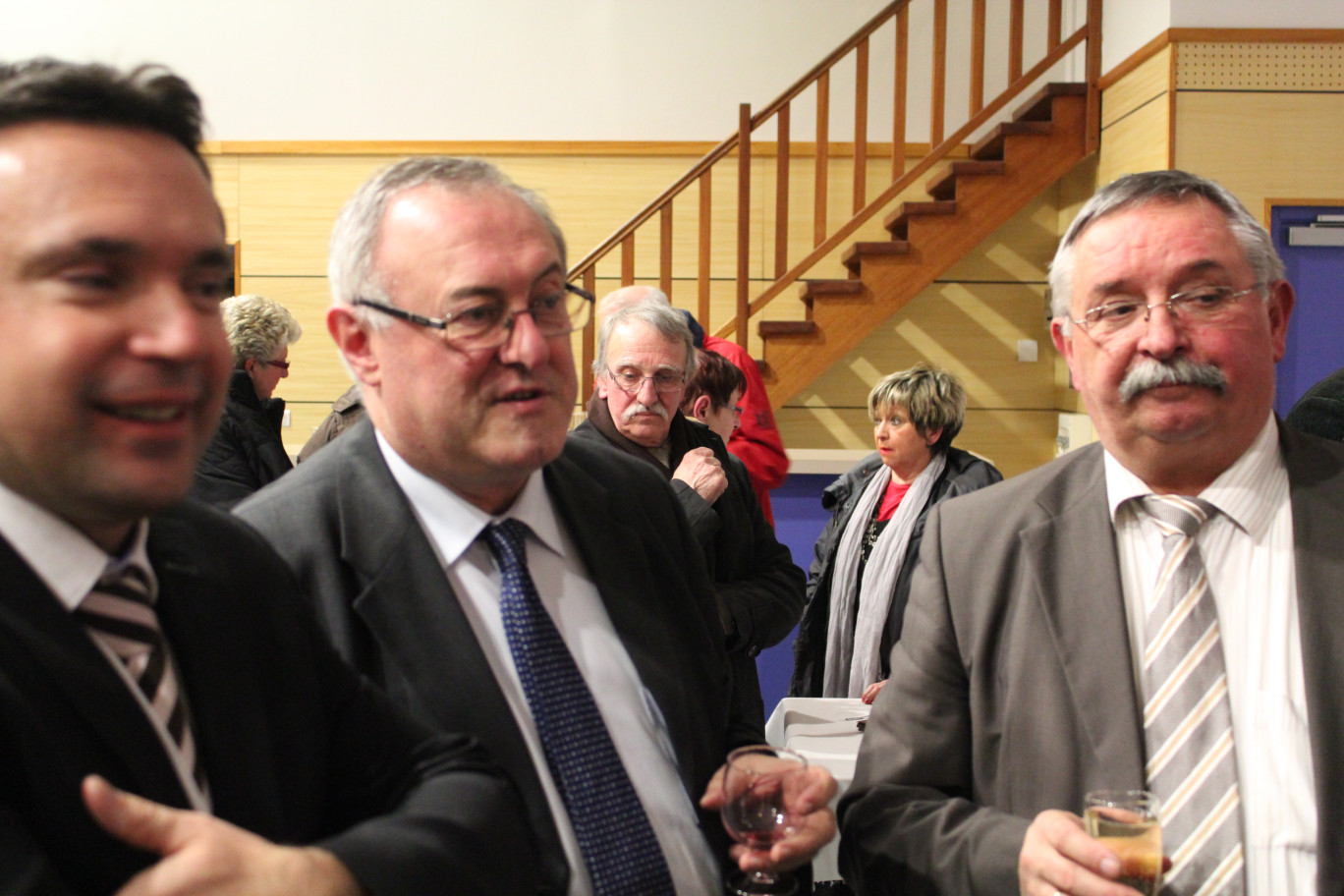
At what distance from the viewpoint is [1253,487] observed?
146 centimetres

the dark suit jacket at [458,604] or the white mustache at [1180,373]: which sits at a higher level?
the white mustache at [1180,373]

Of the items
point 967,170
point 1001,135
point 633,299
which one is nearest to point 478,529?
point 633,299

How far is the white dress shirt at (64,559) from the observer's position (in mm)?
760

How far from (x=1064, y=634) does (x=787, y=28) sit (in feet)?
23.4

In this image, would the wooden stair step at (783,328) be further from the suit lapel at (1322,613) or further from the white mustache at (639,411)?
the suit lapel at (1322,613)

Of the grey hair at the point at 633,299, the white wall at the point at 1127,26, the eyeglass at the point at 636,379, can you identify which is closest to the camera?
the eyeglass at the point at 636,379

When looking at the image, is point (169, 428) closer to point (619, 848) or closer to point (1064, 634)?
point (619, 848)

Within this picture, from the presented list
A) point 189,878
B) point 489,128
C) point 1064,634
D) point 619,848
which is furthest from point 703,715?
point 489,128

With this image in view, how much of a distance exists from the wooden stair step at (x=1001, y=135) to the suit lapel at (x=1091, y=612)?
595 cm

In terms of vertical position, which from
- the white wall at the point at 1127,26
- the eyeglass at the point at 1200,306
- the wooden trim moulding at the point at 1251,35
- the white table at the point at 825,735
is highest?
the white wall at the point at 1127,26

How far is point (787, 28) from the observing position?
7.81 meters

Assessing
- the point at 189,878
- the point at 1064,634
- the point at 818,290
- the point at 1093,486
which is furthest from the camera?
the point at 818,290

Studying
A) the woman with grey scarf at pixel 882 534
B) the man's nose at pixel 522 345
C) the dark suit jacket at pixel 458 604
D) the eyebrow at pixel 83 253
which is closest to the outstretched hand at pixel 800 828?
the dark suit jacket at pixel 458 604

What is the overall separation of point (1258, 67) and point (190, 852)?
260 inches
